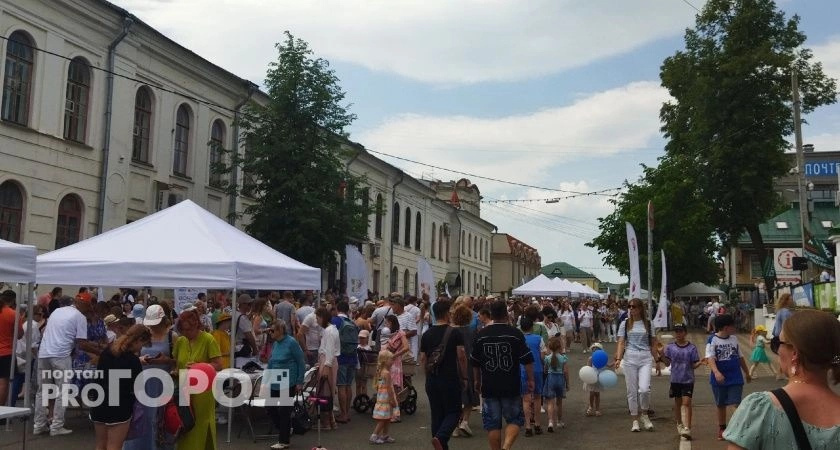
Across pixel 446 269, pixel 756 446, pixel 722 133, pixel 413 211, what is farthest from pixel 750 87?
pixel 756 446

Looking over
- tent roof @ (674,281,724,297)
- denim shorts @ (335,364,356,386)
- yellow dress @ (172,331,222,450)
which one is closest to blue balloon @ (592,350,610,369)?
denim shorts @ (335,364,356,386)

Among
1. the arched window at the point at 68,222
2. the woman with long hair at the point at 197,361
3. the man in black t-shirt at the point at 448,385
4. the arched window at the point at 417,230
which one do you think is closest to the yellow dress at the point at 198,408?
the woman with long hair at the point at 197,361

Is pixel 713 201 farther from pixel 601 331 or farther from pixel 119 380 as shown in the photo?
pixel 119 380

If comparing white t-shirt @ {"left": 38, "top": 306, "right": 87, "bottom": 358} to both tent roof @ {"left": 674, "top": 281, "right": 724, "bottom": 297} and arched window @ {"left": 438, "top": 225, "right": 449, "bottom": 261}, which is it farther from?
arched window @ {"left": 438, "top": 225, "right": 449, "bottom": 261}

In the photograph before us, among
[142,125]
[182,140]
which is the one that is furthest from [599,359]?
[182,140]

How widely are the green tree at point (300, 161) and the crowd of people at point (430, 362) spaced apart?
7.87 meters

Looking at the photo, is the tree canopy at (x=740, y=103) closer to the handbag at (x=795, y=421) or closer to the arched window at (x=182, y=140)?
the arched window at (x=182, y=140)

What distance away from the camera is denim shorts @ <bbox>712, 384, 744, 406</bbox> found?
920 centimetres

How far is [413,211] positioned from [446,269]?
9605 millimetres

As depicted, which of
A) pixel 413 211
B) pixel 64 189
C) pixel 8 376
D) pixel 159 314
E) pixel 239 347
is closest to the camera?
pixel 159 314

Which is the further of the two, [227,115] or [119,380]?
[227,115]

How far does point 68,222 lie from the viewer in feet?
66.4

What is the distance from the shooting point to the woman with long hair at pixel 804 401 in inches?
101

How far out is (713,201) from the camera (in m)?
35.5
